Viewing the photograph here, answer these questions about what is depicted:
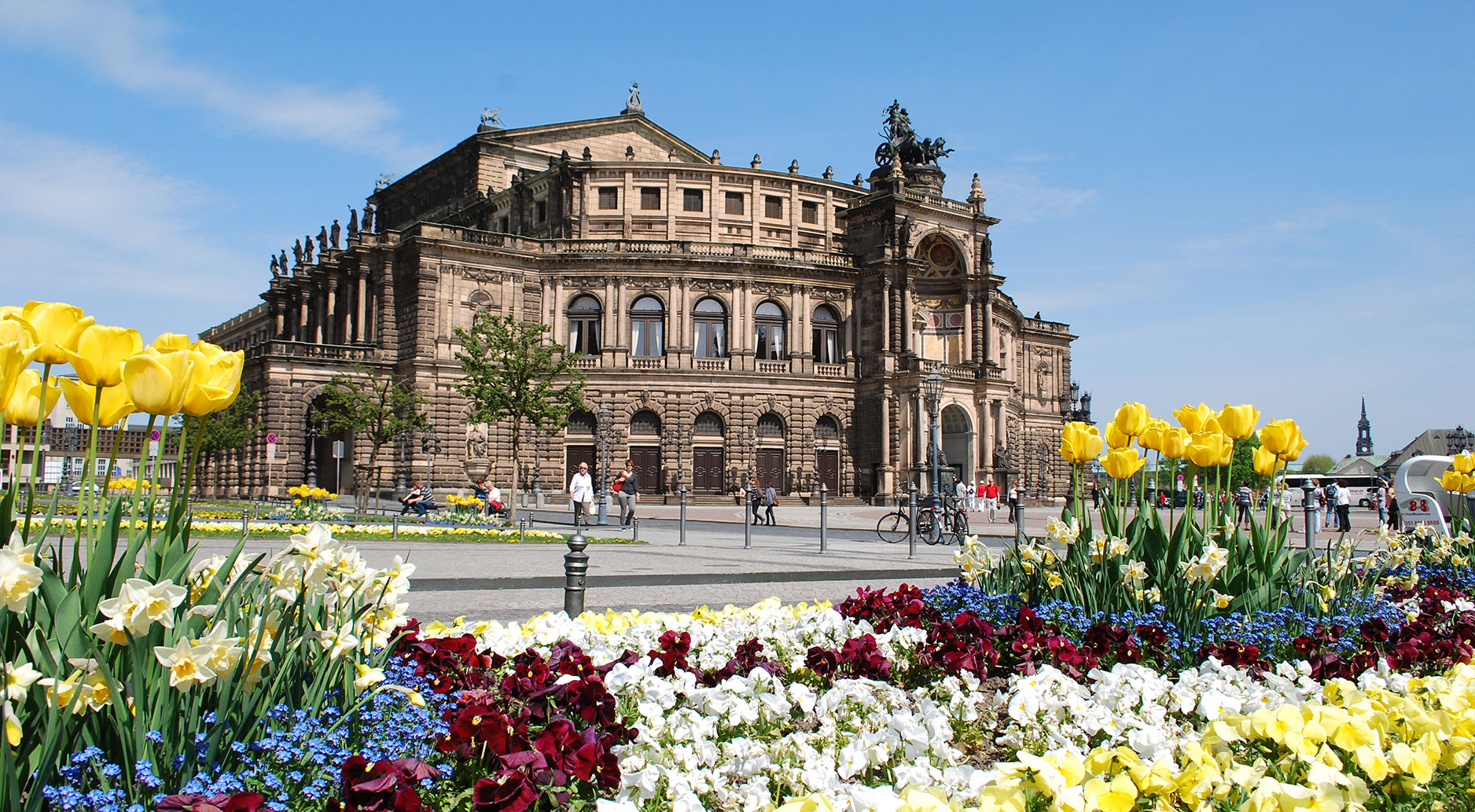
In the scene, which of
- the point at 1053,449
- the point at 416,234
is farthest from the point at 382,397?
the point at 1053,449

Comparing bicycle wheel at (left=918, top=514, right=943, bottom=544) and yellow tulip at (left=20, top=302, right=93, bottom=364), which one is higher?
yellow tulip at (left=20, top=302, right=93, bottom=364)

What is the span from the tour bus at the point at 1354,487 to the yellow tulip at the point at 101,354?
46084 mm

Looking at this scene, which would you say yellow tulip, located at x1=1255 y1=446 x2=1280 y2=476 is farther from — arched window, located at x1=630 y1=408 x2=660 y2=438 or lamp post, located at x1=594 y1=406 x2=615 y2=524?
arched window, located at x1=630 y1=408 x2=660 y2=438

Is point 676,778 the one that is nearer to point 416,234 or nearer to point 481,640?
point 481,640

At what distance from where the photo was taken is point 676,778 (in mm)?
3408

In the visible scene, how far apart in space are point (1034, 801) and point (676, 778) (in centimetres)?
119

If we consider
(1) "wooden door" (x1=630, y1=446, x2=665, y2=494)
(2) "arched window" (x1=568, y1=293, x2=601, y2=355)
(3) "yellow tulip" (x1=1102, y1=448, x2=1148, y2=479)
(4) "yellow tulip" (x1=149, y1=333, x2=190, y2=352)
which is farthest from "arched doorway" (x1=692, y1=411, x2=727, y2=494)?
(4) "yellow tulip" (x1=149, y1=333, x2=190, y2=352)

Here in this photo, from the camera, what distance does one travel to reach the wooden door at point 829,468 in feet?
163

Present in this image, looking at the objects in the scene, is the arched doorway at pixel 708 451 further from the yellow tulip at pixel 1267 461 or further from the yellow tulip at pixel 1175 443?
the yellow tulip at pixel 1175 443

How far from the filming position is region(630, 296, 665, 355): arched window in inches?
1924

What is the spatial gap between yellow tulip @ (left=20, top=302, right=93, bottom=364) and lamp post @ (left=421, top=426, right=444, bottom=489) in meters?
40.5

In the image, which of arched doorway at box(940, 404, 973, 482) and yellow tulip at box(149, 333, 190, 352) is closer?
yellow tulip at box(149, 333, 190, 352)

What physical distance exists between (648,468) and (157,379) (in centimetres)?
4407

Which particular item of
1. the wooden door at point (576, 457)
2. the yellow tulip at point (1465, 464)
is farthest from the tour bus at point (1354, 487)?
the yellow tulip at point (1465, 464)
